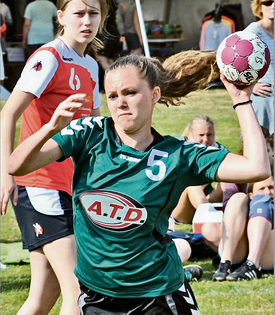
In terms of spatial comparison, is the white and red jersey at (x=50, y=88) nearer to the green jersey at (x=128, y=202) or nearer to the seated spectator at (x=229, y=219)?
the green jersey at (x=128, y=202)

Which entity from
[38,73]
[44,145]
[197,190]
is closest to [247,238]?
[197,190]

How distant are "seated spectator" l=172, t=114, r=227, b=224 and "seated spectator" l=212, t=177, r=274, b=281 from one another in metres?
1.02

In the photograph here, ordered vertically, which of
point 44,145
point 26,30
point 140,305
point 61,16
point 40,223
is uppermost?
point 26,30

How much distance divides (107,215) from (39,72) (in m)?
1.10

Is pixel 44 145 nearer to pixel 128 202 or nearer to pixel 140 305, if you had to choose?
pixel 128 202

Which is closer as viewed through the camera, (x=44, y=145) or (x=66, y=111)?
(x=66, y=111)

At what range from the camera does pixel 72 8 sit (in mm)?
3738

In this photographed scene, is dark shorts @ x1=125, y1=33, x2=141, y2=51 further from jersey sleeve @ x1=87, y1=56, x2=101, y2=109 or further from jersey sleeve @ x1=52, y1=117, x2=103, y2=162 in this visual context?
jersey sleeve @ x1=52, y1=117, x2=103, y2=162

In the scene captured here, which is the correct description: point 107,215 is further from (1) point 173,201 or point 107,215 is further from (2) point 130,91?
(2) point 130,91

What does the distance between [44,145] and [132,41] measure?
1190 cm

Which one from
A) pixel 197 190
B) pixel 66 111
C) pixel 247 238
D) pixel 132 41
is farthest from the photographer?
pixel 132 41

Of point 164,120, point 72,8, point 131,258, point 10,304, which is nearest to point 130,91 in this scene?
point 131,258

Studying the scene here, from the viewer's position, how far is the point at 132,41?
1430 centimetres

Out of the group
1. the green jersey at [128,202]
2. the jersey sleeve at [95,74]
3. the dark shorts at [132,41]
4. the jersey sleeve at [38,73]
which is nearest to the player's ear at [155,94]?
the green jersey at [128,202]
